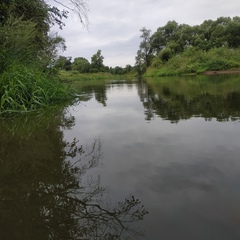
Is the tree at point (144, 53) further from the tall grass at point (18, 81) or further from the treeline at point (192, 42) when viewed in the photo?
the tall grass at point (18, 81)

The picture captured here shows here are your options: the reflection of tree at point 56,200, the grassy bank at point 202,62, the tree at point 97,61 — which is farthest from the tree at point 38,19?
the tree at point 97,61

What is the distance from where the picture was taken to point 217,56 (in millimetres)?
33000

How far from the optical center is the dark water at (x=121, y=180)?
55.6 inches

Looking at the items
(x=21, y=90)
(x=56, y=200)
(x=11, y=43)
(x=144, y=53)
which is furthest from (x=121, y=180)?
(x=144, y=53)

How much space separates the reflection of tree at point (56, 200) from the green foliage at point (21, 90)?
2664 mm

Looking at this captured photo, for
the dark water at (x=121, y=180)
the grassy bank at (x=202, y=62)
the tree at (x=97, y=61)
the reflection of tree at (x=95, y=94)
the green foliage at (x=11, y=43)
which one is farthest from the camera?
the tree at (x=97, y=61)

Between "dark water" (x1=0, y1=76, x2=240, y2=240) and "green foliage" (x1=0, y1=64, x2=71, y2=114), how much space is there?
170 centimetres

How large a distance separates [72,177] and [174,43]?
151 feet

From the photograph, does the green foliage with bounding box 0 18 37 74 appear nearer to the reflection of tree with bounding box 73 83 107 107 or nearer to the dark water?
the reflection of tree with bounding box 73 83 107 107

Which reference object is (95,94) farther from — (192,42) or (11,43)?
(192,42)

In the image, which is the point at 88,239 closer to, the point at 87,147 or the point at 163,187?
the point at 163,187

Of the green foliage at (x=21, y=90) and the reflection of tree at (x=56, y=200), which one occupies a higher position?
the green foliage at (x=21, y=90)

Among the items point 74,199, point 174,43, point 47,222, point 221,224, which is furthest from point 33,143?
point 174,43

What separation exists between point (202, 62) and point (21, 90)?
31663mm
